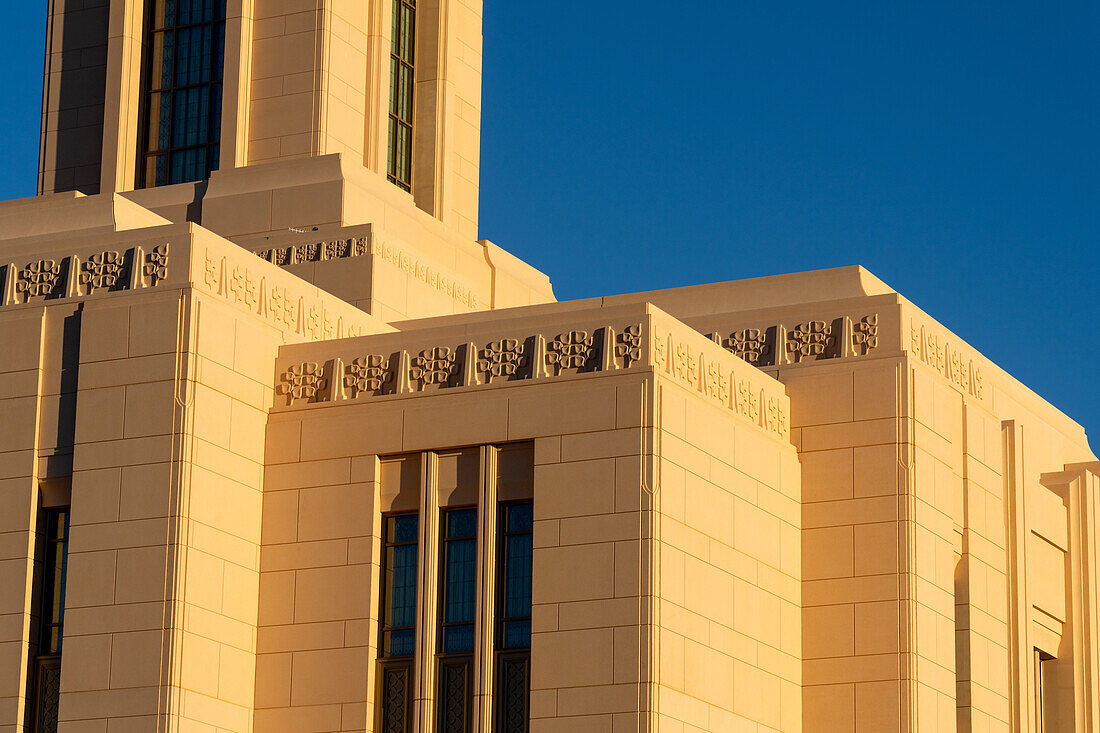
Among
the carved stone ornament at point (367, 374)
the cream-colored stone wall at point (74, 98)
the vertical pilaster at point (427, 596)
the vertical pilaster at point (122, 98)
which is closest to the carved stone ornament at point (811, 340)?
the vertical pilaster at point (427, 596)

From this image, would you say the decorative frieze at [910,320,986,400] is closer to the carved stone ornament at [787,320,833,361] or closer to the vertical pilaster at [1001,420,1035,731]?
the vertical pilaster at [1001,420,1035,731]

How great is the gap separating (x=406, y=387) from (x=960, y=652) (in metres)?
11.6

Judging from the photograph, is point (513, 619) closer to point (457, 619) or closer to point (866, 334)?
point (457, 619)

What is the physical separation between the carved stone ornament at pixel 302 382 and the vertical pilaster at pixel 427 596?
2463 millimetres

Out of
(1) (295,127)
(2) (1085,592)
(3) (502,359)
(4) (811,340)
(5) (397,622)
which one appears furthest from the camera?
(1) (295,127)

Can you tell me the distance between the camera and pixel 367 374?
117 ft

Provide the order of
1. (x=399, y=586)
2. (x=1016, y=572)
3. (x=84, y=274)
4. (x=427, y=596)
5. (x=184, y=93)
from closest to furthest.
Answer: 1. (x=427, y=596)
2. (x=399, y=586)
3. (x=84, y=274)
4. (x=1016, y=572)
5. (x=184, y=93)

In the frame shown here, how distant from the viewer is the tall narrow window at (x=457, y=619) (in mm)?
33688

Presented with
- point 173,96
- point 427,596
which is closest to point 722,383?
point 427,596

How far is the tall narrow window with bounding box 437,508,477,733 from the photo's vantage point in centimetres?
3369

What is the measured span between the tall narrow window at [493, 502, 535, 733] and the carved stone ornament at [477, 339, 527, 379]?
7.67ft

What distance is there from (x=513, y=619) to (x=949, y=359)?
37.9 ft

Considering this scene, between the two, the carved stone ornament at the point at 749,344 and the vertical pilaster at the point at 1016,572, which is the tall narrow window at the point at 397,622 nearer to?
the carved stone ornament at the point at 749,344

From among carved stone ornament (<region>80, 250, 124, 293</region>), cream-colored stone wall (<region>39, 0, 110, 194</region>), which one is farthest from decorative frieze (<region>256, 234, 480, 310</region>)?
carved stone ornament (<region>80, 250, 124, 293</region>)
